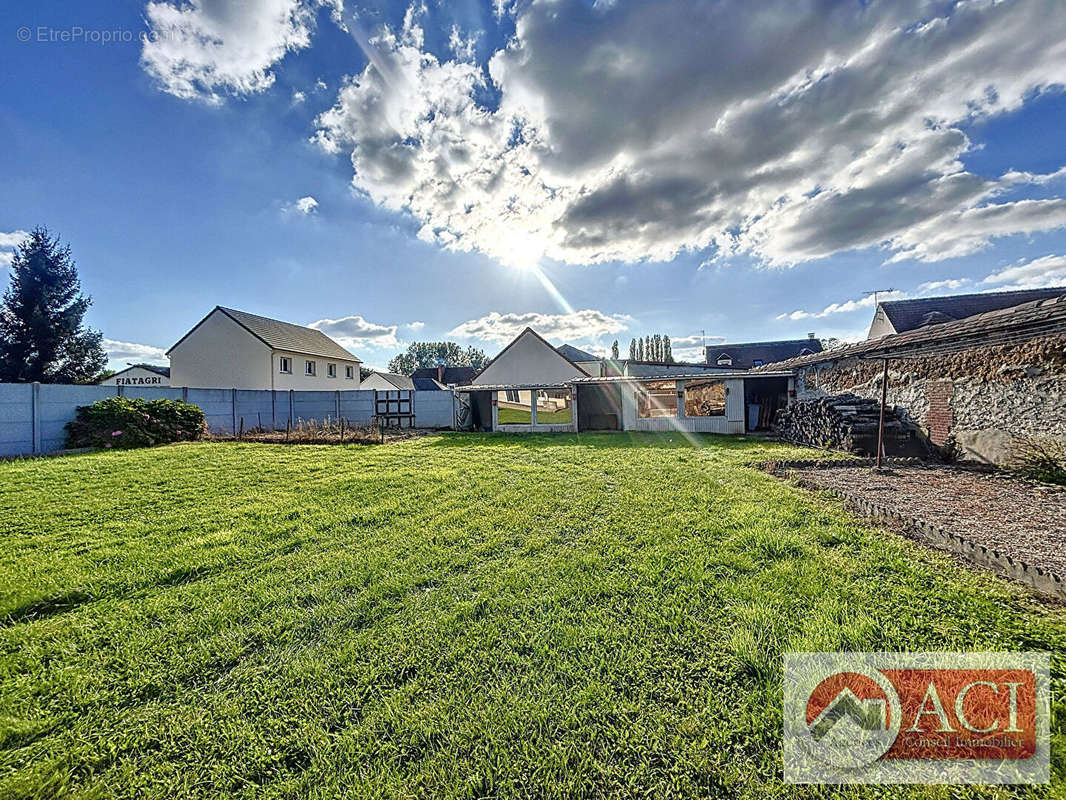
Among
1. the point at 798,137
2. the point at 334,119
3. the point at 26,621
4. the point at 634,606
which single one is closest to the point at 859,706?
the point at 634,606

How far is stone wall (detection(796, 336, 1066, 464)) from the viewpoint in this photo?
18.7 ft

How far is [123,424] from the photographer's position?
10727mm

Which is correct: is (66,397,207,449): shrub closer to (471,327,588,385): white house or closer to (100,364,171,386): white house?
(471,327,588,385): white house

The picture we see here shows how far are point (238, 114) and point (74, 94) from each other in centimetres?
245

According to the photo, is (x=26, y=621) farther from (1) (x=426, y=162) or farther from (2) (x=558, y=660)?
(1) (x=426, y=162)

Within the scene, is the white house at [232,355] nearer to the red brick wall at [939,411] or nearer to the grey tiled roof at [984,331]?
the grey tiled roof at [984,331]

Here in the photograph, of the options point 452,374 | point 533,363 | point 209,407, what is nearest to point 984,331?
point 533,363

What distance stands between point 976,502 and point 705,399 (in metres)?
10.9

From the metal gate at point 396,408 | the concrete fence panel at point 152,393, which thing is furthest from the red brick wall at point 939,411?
the concrete fence panel at point 152,393

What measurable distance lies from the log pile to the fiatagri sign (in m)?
7.65

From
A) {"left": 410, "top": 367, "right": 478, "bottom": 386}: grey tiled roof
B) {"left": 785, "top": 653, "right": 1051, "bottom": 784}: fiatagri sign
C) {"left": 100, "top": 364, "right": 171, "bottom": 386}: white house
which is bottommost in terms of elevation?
{"left": 785, "top": 653, "right": 1051, "bottom": 784}: fiatagri sign

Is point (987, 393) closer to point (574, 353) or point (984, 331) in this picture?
point (984, 331)

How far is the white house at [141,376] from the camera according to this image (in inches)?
937

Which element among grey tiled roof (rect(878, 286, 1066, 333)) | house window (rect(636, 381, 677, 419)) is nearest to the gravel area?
house window (rect(636, 381, 677, 419))
